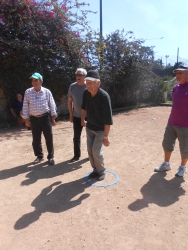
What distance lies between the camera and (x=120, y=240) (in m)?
2.54

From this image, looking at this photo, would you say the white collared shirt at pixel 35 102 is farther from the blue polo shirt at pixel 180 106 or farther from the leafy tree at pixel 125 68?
the leafy tree at pixel 125 68

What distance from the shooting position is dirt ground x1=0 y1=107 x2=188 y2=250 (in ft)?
8.35

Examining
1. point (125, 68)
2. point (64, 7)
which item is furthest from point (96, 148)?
point (125, 68)

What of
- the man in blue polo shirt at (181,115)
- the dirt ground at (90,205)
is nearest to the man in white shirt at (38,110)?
the dirt ground at (90,205)

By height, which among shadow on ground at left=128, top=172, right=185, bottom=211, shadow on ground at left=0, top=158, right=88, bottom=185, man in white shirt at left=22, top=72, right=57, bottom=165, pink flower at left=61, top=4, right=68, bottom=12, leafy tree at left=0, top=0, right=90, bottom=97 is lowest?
shadow on ground at left=128, top=172, right=185, bottom=211

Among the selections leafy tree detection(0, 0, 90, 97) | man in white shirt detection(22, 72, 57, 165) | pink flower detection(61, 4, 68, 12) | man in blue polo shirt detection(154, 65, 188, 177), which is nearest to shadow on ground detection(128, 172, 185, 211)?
man in blue polo shirt detection(154, 65, 188, 177)

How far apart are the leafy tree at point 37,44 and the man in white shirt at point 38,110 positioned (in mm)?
4549

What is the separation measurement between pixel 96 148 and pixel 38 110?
55.7 inches

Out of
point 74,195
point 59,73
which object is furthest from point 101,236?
point 59,73

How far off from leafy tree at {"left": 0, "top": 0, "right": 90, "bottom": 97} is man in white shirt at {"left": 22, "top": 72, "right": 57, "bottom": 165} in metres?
4.55

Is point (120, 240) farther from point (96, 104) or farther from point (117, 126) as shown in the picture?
point (117, 126)

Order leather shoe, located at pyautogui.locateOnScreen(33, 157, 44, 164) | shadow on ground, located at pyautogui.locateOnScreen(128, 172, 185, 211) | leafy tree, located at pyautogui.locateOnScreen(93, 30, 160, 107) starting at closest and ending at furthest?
shadow on ground, located at pyautogui.locateOnScreen(128, 172, 185, 211) → leather shoe, located at pyautogui.locateOnScreen(33, 157, 44, 164) → leafy tree, located at pyautogui.locateOnScreen(93, 30, 160, 107)

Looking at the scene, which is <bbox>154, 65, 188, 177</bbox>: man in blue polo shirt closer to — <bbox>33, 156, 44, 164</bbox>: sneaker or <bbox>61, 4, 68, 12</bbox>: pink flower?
<bbox>33, 156, 44, 164</bbox>: sneaker

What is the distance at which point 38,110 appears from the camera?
4.41 metres
